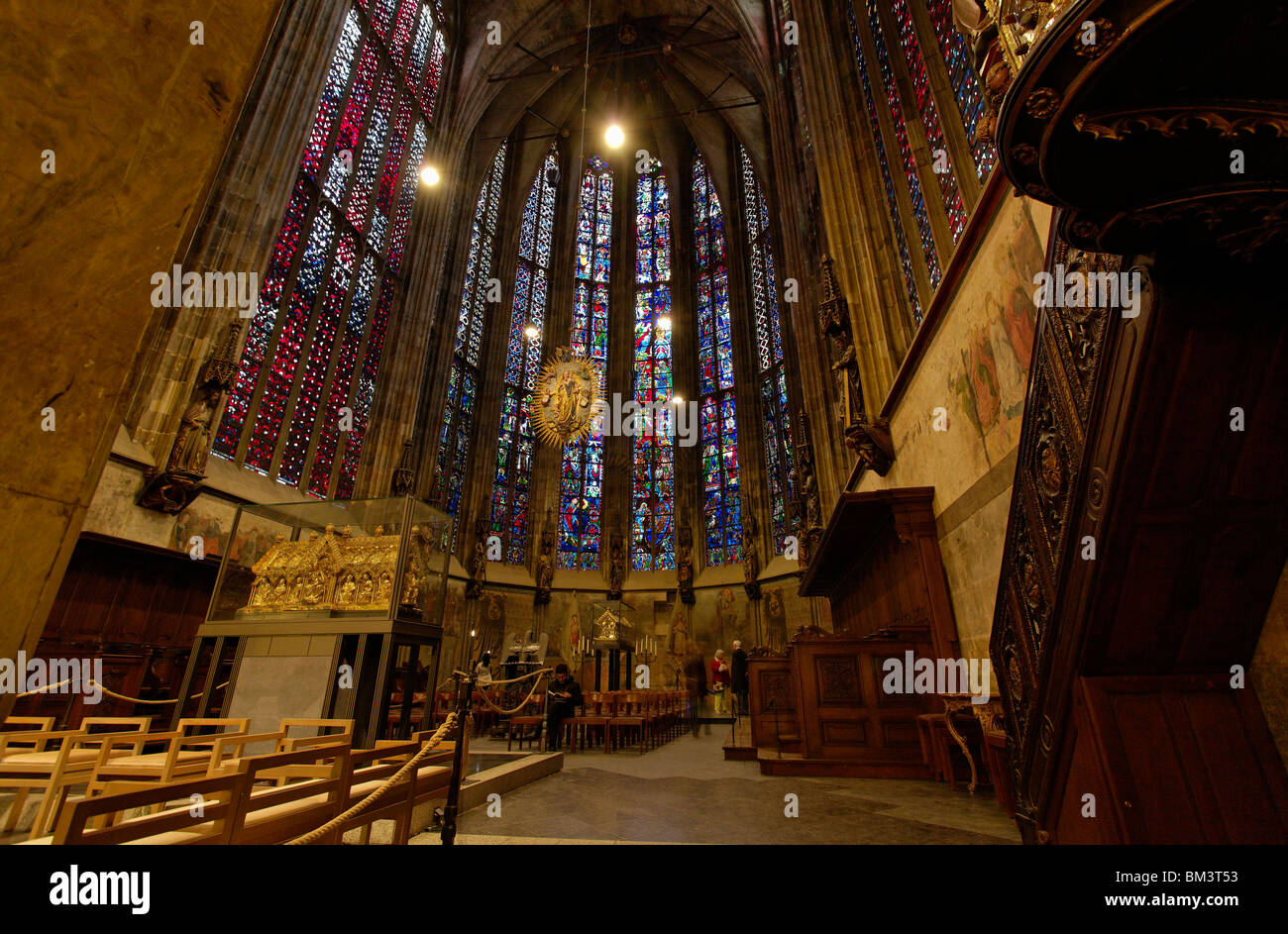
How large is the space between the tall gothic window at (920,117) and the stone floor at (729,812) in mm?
5125

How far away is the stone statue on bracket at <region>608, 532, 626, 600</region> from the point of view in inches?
787

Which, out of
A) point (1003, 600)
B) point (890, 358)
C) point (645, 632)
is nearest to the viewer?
point (1003, 600)

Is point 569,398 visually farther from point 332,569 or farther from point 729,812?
point 729,812

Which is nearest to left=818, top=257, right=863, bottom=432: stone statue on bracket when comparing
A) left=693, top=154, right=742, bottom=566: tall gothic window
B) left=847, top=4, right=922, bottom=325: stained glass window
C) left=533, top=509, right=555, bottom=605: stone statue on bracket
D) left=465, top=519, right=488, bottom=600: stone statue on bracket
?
left=847, top=4, right=922, bottom=325: stained glass window

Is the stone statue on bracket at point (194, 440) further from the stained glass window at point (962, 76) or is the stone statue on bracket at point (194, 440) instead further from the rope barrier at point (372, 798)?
the stained glass window at point (962, 76)

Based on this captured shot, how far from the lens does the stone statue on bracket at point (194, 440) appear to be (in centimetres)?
898

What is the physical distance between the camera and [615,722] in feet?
25.2

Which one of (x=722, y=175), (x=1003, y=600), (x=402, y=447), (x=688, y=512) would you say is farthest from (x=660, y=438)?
(x=1003, y=600)

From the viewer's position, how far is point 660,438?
22.5 m

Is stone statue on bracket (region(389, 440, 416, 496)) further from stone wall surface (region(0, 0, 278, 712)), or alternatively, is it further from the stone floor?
stone wall surface (region(0, 0, 278, 712))

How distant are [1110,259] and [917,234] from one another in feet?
20.6

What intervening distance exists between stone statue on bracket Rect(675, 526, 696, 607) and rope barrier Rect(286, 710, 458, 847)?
16.8 meters

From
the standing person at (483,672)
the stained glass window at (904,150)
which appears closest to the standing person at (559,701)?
the standing person at (483,672)
